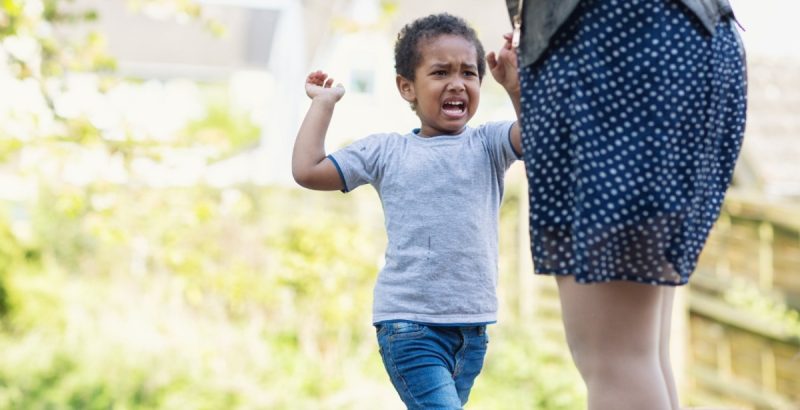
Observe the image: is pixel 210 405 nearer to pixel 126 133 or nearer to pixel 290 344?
pixel 290 344

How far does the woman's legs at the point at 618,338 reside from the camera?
1450 mm

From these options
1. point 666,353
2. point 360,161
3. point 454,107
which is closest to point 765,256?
point 666,353

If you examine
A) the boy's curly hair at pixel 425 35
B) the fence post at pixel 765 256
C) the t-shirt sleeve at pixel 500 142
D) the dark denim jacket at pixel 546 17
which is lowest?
the fence post at pixel 765 256

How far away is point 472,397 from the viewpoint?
5.74m

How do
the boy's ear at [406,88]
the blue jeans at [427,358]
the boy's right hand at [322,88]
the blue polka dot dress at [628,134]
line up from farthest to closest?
the boy's ear at [406,88], the boy's right hand at [322,88], the blue jeans at [427,358], the blue polka dot dress at [628,134]

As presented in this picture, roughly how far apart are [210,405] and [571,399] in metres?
2.06

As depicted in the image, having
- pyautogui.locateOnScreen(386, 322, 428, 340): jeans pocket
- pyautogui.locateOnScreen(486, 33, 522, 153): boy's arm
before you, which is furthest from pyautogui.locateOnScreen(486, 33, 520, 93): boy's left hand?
pyautogui.locateOnScreen(386, 322, 428, 340): jeans pocket

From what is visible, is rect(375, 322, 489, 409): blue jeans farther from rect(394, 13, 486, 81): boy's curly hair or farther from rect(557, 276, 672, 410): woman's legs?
rect(394, 13, 486, 81): boy's curly hair

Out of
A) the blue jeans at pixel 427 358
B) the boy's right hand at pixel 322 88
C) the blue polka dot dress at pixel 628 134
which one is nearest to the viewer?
the blue polka dot dress at pixel 628 134

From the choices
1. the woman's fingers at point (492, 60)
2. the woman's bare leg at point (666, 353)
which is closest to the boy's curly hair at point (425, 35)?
the woman's fingers at point (492, 60)

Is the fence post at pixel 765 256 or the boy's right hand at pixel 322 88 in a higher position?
Answer: the boy's right hand at pixel 322 88

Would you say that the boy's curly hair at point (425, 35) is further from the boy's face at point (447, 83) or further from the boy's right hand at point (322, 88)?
the boy's right hand at point (322, 88)

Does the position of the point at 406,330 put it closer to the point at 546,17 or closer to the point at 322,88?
the point at 322,88

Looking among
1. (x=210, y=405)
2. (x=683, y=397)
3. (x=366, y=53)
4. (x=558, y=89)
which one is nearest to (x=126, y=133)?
(x=210, y=405)
